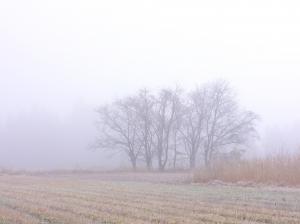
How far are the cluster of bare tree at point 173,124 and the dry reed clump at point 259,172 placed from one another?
37.8 metres

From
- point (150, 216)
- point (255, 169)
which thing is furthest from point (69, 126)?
point (150, 216)

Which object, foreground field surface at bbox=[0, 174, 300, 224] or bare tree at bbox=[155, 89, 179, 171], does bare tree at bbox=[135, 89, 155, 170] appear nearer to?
bare tree at bbox=[155, 89, 179, 171]

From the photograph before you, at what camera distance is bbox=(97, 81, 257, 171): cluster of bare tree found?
73562 millimetres

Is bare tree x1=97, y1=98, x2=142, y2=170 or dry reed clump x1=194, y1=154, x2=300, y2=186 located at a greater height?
bare tree x1=97, y1=98, x2=142, y2=170

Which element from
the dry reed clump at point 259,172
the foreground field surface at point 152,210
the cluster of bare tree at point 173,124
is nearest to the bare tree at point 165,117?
the cluster of bare tree at point 173,124

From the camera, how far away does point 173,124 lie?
75625 millimetres

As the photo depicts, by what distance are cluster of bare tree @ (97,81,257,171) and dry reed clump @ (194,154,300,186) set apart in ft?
124

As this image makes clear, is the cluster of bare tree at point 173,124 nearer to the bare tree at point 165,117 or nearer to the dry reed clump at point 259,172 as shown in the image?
the bare tree at point 165,117

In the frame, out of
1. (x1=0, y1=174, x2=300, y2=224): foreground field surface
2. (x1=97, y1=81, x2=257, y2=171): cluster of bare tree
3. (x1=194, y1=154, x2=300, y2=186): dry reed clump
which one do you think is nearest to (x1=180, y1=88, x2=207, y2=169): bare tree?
(x1=97, y1=81, x2=257, y2=171): cluster of bare tree

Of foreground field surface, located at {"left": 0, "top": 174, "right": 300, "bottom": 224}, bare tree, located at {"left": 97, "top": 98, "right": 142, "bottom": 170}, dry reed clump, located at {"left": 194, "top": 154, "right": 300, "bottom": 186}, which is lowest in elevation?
foreground field surface, located at {"left": 0, "top": 174, "right": 300, "bottom": 224}

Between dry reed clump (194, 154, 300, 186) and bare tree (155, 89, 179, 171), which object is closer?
dry reed clump (194, 154, 300, 186)

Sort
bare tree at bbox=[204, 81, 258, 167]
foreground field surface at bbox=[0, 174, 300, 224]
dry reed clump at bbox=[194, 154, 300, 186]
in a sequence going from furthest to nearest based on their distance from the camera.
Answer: bare tree at bbox=[204, 81, 258, 167] < dry reed clump at bbox=[194, 154, 300, 186] < foreground field surface at bbox=[0, 174, 300, 224]

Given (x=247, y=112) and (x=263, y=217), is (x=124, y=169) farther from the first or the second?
(x=263, y=217)

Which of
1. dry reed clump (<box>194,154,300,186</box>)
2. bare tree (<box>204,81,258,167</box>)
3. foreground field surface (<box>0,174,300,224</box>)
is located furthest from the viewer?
bare tree (<box>204,81,258,167</box>)
